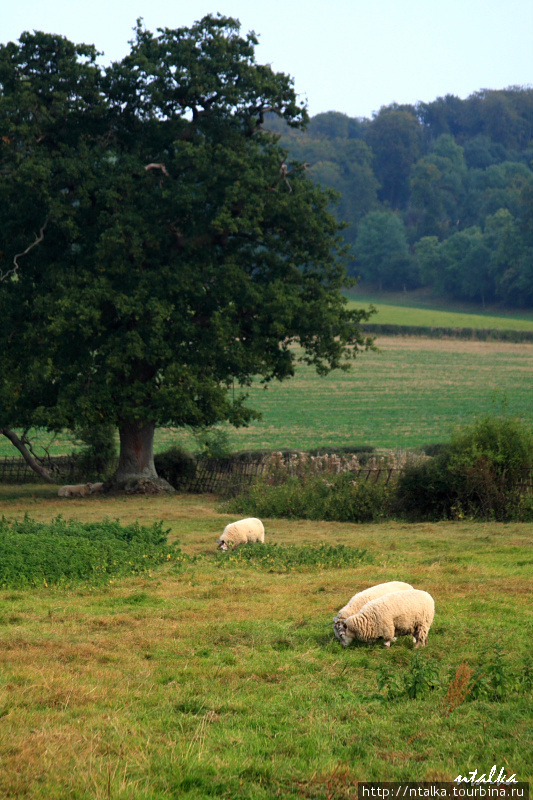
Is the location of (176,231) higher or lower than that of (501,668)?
higher

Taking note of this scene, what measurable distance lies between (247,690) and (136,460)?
823 inches

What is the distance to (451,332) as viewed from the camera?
298ft

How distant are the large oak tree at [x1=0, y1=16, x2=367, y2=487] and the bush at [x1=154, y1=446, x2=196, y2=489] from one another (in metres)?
1.58

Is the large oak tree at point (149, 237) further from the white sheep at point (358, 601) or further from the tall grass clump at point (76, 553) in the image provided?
the white sheep at point (358, 601)

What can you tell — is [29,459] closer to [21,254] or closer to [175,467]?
[175,467]

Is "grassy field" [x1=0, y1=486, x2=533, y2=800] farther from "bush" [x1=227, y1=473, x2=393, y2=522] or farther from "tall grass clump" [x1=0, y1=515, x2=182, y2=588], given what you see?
"bush" [x1=227, y1=473, x2=393, y2=522]

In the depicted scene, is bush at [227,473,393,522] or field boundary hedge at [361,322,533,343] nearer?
bush at [227,473,393,522]

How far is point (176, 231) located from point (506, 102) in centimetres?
16366

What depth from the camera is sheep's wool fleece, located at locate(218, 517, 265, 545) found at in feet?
52.5

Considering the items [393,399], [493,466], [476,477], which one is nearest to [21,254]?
[476,477]

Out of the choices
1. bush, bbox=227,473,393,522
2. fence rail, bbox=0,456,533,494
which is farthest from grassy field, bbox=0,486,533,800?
fence rail, bbox=0,456,533,494

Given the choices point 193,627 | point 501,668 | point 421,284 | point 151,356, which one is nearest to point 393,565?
point 193,627

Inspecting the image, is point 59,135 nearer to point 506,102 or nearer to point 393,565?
point 393,565

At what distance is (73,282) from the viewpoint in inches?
980
